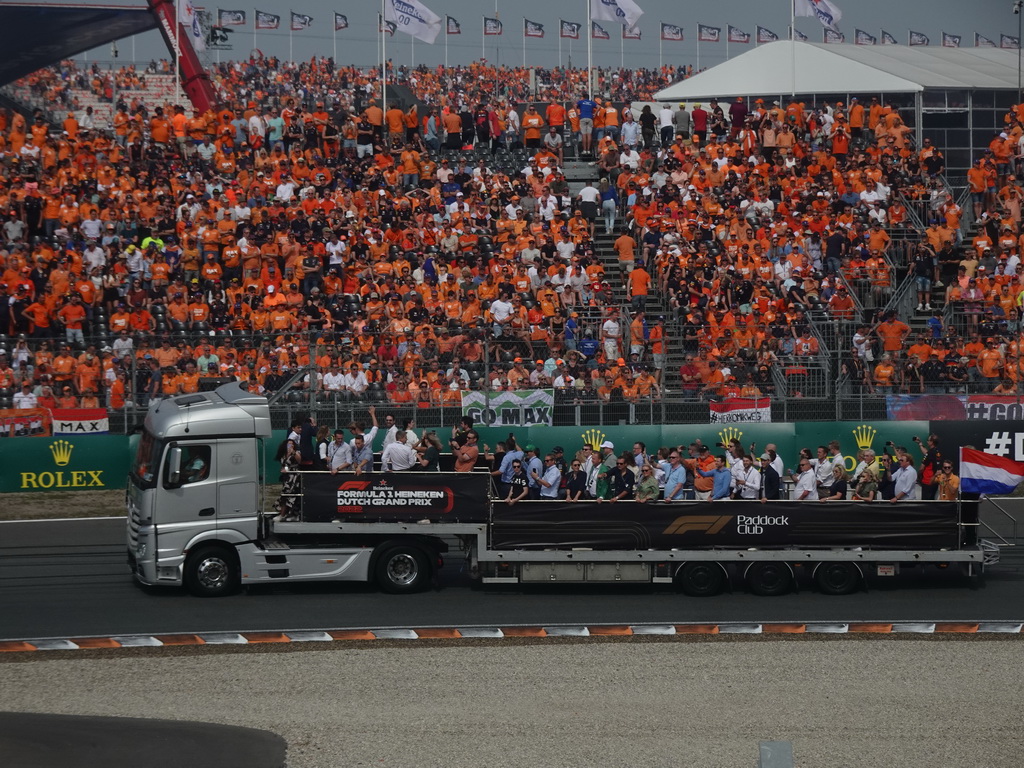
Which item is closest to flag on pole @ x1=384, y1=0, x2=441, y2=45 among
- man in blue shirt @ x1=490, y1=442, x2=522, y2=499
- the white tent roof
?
the white tent roof

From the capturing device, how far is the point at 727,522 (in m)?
17.3

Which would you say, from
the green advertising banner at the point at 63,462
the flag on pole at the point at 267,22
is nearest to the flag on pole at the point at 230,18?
the flag on pole at the point at 267,22

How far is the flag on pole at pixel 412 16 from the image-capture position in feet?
125

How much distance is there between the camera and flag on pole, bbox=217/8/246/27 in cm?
5841

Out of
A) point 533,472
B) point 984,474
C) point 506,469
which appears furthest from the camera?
point 533,472

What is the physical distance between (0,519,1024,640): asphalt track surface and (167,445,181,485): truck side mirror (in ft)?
4.80

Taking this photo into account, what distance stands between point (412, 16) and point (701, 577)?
24.5m

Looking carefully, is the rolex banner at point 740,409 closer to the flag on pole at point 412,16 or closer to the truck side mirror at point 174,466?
the truck side mirror at point 174,466

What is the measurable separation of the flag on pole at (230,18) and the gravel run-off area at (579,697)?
1877 inches

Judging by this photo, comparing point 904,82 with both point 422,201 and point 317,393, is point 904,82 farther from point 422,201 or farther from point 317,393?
point 317,393

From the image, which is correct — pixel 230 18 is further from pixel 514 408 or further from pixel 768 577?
pixel 768 577

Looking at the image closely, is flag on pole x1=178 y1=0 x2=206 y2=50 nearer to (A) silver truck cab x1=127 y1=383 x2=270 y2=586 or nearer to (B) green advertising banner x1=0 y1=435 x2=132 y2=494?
(B) green advertising banner x1=0 y1=435 x2=132 y2=494

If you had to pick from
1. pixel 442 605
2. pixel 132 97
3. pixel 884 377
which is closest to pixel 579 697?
pixel 442 605

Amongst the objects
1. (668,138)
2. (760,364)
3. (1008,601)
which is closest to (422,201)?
(668,138)
